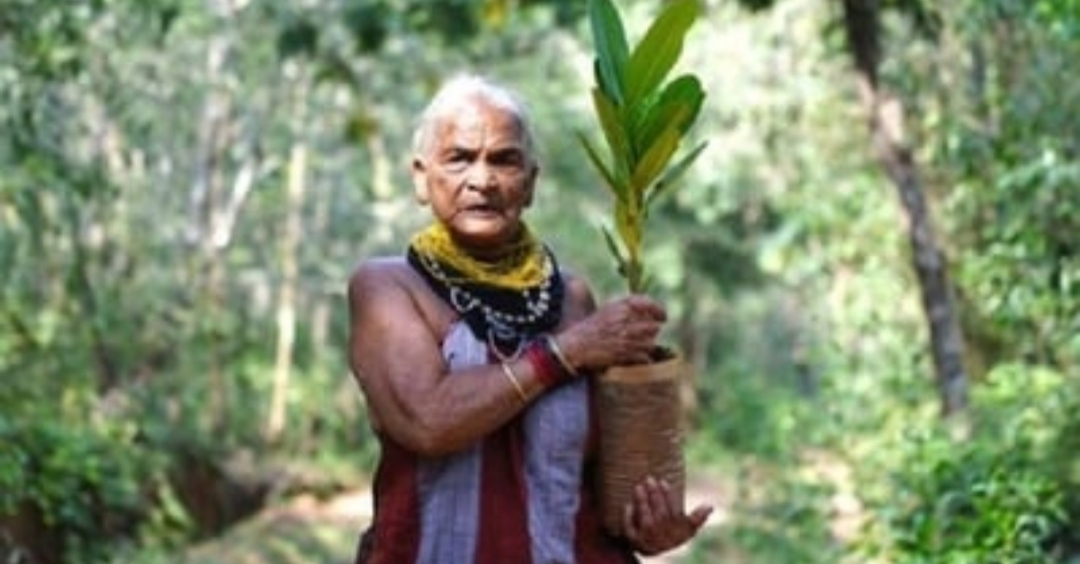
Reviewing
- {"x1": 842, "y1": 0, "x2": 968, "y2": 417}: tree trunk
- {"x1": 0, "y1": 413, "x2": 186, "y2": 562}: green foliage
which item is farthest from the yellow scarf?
{"x1": 842, "y1": 0, "x2": 968, "y2": 417}: tree trunk

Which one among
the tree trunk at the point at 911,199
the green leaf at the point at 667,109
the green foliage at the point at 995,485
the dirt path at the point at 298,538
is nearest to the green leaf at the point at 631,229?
the green leaf at the point at 667,109

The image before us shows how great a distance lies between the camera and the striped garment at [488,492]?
8.38ft

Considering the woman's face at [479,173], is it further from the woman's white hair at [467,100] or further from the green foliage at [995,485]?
the green foliage at [995,485]

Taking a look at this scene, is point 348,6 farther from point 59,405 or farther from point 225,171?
point 225,171

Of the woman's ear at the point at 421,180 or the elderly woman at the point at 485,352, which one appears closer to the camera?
the elderly woman at the point at 485,352

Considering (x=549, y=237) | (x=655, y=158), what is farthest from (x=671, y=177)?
(x=549, y=237)

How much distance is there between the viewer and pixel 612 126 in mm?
2650

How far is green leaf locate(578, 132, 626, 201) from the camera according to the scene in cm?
265

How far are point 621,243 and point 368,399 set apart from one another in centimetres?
52

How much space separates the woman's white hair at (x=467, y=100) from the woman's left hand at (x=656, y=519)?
518 millimetres

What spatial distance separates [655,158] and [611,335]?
309 mm

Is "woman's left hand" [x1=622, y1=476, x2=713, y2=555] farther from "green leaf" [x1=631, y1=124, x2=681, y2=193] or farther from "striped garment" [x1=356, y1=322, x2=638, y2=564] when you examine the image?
"green leaf" [x1=631, y1=124, x2=681, y2=193]

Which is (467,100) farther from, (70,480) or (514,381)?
(70,480)

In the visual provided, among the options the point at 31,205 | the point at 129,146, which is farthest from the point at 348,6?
the point at 129,146
